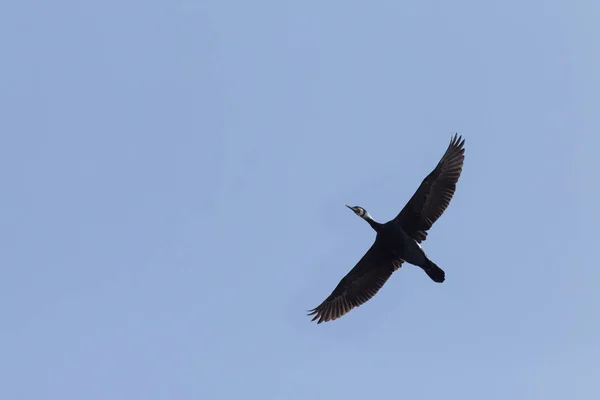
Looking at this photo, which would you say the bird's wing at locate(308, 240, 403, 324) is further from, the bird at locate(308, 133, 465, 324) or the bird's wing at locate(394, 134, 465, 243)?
the bird's wing at locate(394, 134, 465, 243)

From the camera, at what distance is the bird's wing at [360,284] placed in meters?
32.1

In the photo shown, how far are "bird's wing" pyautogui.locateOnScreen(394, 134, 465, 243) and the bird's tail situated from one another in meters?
1.07

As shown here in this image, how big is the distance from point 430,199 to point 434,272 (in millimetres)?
2474

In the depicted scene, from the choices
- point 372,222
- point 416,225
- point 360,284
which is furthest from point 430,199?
point 360,284

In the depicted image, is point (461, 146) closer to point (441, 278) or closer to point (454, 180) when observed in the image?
point (454, 180)

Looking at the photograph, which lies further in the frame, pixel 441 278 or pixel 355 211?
pixel 355 211

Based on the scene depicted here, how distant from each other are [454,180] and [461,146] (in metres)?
1.24

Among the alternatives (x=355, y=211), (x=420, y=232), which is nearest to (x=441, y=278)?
(x=420, y=232)

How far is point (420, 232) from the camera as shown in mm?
31031

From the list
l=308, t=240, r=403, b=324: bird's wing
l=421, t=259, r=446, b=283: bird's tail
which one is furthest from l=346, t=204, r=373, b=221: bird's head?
l=421, t=259, r=446, b=283: bird's tail

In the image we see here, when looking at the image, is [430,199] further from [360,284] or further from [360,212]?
[360,284]

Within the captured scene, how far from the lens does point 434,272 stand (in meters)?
30.0

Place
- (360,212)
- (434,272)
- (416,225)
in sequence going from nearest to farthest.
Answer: (434,272) < (416,225) < (360,212)

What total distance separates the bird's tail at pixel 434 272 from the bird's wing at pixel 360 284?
1.86 m
